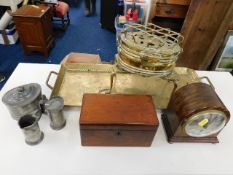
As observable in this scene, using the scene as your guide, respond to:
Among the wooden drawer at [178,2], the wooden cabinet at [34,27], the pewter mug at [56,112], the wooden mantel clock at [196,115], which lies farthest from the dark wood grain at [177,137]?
the wooden cabinet at [34,27]

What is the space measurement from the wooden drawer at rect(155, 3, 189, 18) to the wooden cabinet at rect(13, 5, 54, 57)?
1093 millimetres

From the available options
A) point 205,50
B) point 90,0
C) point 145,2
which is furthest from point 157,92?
point 90,0

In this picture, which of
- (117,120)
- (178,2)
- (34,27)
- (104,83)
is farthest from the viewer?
(34,27)

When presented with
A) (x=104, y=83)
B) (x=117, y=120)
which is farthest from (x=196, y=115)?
(x=104, y=83)

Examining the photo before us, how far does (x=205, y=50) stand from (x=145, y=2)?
72 cm

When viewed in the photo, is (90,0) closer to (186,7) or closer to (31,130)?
(186,7)

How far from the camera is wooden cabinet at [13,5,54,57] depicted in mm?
1739

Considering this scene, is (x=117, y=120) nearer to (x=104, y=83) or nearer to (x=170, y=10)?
(x=104, y=83)

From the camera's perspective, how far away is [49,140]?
652 millimetres

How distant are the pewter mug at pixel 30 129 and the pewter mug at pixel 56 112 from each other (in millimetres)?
53

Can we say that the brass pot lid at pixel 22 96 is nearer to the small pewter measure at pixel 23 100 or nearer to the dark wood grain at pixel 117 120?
the small pewter measure at pixel 23 100

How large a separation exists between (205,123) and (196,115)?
0.21ft

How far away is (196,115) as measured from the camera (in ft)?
1.90

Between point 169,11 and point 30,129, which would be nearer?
point 30,129
